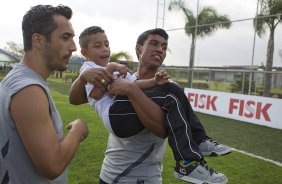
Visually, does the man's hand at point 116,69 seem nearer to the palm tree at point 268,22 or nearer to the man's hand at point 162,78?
the man's hand at point 162,78

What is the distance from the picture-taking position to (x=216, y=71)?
15.0m

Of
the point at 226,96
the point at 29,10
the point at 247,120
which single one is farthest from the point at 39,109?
the point at 226,96

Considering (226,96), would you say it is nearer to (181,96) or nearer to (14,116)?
(181,96)

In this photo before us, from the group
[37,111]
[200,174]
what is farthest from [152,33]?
[37,111]

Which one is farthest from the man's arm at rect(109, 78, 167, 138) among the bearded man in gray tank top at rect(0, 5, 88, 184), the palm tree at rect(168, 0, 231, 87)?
the palm tree at rect(168, 0, 231, 87)

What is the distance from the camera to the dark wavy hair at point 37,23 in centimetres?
169

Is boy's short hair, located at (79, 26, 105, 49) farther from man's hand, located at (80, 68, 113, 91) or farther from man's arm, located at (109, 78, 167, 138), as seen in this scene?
man's arm, located at (109, 78, 167, 138)

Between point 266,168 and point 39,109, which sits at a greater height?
point 39,109

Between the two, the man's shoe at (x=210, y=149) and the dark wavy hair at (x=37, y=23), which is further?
the man's shoe at (x=210, y=149)

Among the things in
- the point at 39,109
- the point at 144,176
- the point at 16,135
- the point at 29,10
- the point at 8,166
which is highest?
the point at 29,10

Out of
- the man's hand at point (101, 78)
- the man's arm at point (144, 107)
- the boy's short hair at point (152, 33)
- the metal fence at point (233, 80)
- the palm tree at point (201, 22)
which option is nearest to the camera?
the man's arm at point (144, 107)

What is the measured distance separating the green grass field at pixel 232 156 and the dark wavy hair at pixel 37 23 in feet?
12.7

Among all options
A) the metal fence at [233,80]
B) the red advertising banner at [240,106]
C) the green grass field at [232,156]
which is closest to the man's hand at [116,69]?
the green grass field at [232,156]

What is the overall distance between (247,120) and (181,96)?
10581 millimetres
